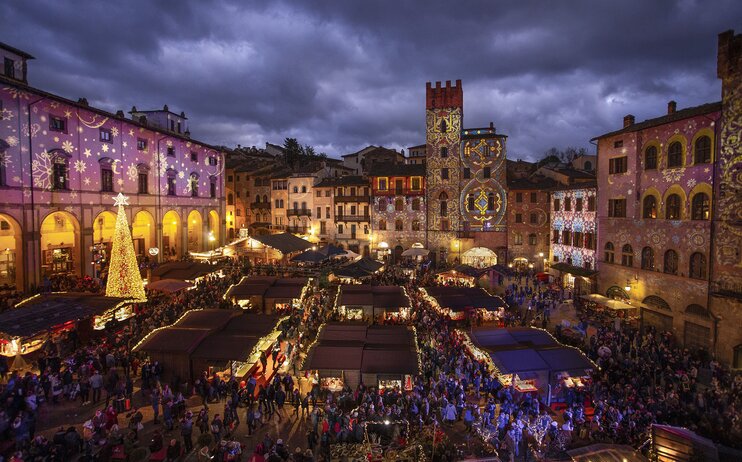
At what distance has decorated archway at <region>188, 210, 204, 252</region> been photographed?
4322 cm

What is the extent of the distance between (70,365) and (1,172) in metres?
15.3

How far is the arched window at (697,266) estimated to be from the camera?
22.2m

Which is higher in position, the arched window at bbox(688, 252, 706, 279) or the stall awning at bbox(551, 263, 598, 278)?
the arched window at bbox(688, 252, 706, 279)

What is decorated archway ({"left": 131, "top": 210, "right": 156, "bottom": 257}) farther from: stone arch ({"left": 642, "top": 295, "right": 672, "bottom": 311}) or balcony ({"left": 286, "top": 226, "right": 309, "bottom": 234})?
stone arch ({"left": 642, "top": 295, "right": 672, "bottom": 311})

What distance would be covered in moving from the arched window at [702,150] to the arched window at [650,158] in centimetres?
282

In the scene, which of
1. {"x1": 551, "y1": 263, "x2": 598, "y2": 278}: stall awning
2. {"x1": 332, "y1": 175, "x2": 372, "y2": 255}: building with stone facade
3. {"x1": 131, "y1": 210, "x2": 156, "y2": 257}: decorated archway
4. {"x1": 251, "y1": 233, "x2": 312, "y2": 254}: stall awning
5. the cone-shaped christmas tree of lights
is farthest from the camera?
{"x1": 332, "y1": 175, "x2": 372, "y2": 255}: building with stone facade

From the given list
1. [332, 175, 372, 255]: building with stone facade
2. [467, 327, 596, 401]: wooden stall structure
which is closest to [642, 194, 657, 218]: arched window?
[467, 327, 596, 401]: wooden stall structure

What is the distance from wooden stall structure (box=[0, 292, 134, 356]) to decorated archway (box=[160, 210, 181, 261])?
63.8 feet

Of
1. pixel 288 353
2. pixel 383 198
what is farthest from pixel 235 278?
pixel 383 198

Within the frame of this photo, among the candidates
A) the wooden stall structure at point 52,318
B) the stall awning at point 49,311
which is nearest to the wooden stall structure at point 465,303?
the wooden stall structure at point 52,318

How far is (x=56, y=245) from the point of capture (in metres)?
32.1

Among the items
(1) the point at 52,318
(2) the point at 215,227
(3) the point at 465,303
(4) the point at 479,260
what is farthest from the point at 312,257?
(2) the point at 215,227

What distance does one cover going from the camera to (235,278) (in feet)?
103

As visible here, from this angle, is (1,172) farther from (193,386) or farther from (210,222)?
(210,222)
